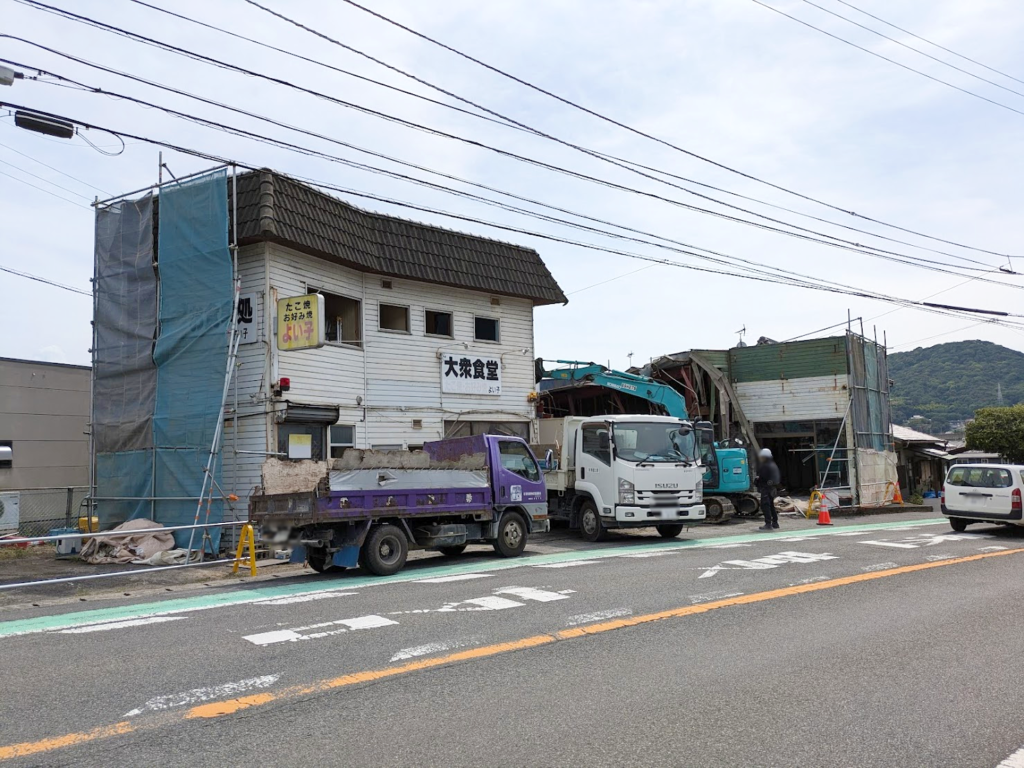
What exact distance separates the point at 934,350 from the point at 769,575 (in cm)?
11474

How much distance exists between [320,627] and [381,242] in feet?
42.9

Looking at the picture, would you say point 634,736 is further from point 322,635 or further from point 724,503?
point 724,503

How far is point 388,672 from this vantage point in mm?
6496

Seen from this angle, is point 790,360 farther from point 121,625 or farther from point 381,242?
point 121,625

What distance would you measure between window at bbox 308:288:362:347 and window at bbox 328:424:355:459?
6.59 ft

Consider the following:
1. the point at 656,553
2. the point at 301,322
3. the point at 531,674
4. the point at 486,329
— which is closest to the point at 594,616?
the point at 531,674

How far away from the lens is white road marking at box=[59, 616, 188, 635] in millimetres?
8391

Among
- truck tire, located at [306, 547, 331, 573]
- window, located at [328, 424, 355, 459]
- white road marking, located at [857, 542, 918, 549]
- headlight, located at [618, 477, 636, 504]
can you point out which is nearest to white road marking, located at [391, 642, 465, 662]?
truck tire, located at [306, 547, 331, 573]

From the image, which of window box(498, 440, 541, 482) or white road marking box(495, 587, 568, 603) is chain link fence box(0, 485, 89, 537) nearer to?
window box(498, 440, 541, 482)

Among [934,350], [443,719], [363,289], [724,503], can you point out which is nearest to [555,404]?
[724,503]

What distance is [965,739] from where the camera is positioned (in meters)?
5.19

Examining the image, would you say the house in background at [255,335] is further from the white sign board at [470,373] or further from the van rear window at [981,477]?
the van rear window at [981,477]

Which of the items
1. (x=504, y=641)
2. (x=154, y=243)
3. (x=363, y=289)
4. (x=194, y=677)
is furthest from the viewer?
(x=363, y=289)

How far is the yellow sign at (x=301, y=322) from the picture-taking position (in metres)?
16.6
